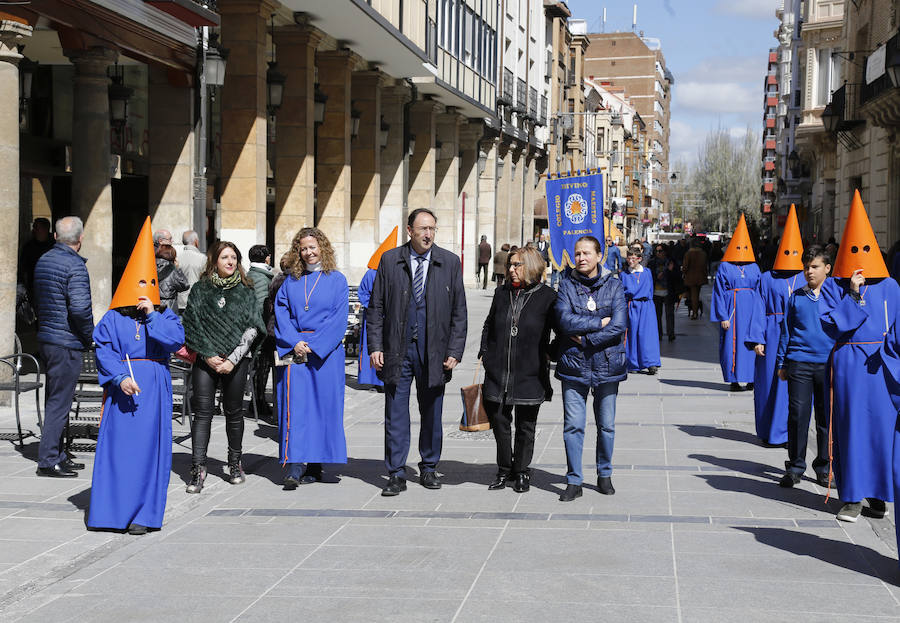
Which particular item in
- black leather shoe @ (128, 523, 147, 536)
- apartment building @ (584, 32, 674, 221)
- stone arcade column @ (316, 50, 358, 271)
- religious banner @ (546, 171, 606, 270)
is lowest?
black leather shoe @ (128, 523, 147, 536)

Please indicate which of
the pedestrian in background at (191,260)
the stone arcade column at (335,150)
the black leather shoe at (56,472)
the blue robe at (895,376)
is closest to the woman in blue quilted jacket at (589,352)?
the blue robe at (895,376)

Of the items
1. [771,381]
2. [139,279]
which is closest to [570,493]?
[771,381]

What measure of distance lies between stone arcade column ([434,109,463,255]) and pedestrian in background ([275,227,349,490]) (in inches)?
1089

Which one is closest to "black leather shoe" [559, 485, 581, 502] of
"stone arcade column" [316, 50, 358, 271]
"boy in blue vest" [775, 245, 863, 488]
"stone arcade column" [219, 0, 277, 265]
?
"boy in blue vest" [775, 245, 863, 488]

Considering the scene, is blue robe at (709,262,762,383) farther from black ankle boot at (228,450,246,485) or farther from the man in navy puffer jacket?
the man in navy puffer jacket

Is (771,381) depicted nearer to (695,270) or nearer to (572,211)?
(572,211)

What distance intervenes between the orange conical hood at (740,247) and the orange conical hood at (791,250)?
115 inches

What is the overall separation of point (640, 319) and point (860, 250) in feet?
27.8

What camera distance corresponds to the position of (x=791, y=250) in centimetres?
1106

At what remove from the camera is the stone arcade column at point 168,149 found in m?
17.7

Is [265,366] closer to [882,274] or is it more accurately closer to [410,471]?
[410,471]

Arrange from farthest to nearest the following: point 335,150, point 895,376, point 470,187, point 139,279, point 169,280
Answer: point 470,187 < point 335,150 < point 169,280 < point 139,279 < point 895,376

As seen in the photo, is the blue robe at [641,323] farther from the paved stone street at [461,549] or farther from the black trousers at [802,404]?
the black trousers at [802,404]

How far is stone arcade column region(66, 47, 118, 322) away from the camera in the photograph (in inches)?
598
